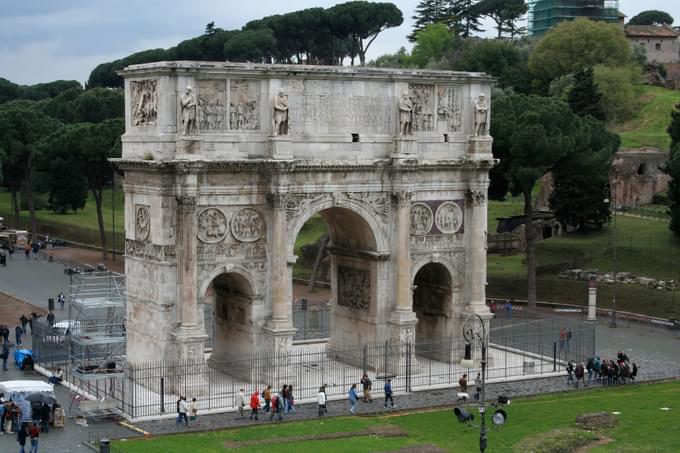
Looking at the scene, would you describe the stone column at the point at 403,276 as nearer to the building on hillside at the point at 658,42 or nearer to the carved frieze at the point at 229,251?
the carved frieze at the point at 229,251

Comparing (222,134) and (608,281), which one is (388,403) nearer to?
(222,134)

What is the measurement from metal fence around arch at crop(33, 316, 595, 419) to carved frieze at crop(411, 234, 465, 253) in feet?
12.1

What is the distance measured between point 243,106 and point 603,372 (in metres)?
16.7

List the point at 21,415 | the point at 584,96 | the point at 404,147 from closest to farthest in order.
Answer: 1. the point at 21,415
2. the point at 404,147
3. the point at 584,96

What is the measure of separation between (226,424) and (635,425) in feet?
42.7

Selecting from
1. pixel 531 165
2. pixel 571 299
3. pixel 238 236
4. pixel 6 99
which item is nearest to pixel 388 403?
pixel 238 236

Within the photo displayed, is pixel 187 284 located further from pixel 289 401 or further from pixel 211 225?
pixel 289 401

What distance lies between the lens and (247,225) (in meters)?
41.0

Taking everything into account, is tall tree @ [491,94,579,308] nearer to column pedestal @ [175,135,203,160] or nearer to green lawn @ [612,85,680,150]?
column pedestal @ [175,135,203,160]

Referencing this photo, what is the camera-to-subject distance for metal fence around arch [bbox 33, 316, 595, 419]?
128 ft

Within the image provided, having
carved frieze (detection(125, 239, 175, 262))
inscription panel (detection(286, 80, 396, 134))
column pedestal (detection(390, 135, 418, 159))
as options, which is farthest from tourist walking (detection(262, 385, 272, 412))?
column pedestal (detection(390, 135, 418, 159))

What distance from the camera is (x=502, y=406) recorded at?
129 feet

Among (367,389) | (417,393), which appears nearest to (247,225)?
(367,389)

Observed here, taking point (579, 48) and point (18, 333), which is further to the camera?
point (579, 48)
